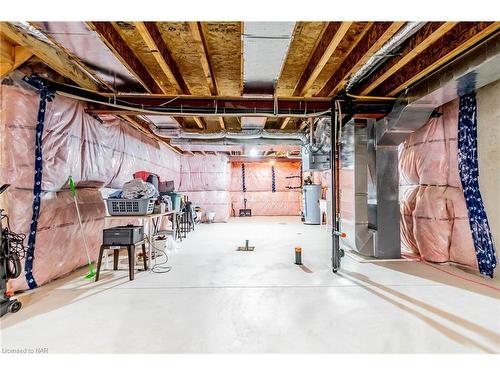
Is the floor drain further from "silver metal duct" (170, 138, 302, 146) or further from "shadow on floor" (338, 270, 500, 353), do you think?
"silver metal duct" (170, 138, 302, 146)

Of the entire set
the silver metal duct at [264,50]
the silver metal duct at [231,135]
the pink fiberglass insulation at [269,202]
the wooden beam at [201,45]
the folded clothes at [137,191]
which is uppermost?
the wooden beam at [201,45]

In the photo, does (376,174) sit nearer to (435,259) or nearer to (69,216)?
(435,259)

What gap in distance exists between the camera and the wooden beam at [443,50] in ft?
6.50

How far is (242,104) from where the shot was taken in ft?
11.1

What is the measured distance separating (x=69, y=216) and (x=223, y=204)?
5.54m

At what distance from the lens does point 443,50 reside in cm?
232

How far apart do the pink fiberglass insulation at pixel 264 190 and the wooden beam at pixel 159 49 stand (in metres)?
6.99

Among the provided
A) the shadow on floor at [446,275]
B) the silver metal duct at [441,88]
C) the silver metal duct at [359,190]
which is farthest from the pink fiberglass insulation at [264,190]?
the shadow on floor at [446,275]

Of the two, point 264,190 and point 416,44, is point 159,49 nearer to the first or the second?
point 416,44

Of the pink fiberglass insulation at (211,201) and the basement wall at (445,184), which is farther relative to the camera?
the pink fiberglass insulation at (211,201)

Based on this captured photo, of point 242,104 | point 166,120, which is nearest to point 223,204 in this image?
point 166,120

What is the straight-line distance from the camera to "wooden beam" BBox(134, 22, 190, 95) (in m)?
1.99

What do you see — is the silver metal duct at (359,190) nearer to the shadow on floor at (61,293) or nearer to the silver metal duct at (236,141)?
the silver metal duct at (236,141)

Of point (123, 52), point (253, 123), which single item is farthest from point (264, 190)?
point (123, 52)
